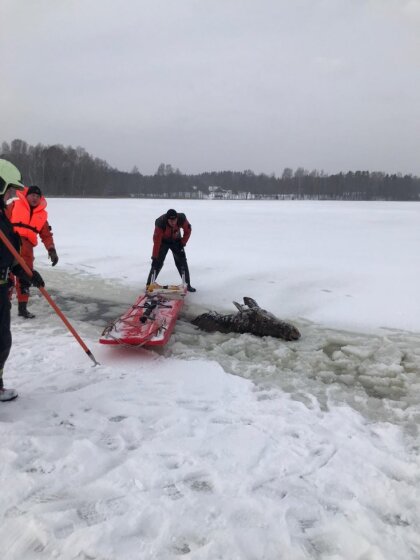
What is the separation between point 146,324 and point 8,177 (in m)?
2.15

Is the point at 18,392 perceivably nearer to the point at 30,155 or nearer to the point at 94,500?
the point at 94,500

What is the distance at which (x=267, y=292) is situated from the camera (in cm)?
671

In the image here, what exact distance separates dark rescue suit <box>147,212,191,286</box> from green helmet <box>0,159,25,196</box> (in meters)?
3.71

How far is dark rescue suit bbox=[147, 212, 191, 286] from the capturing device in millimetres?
6688

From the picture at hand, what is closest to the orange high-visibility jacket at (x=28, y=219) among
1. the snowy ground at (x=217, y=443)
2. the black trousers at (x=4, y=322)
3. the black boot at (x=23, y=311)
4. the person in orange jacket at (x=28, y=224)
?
the person in orange jacket at (x=28, y=224)

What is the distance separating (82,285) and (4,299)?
439cm

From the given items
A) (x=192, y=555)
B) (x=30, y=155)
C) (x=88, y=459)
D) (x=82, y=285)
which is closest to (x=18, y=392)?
Result: (x=88, y=459)

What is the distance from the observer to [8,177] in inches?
111

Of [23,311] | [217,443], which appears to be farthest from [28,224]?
[217,443]

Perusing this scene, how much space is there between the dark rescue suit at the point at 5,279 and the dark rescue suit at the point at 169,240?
12.0ft

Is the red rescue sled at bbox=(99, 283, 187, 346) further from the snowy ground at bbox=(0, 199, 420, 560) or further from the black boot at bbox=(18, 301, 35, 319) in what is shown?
the black boot at bbox=(18, 301, 35, 319)

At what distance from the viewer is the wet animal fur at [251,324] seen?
15.7 ft

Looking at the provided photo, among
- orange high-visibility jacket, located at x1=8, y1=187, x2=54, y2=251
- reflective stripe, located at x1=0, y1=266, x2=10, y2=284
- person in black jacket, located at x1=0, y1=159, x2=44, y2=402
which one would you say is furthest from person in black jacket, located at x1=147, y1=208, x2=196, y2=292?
reflective stripe, located at x1=0, y1=266, x2=10, y2=284

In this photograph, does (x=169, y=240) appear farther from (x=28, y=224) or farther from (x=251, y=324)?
(x=251, y=324)
